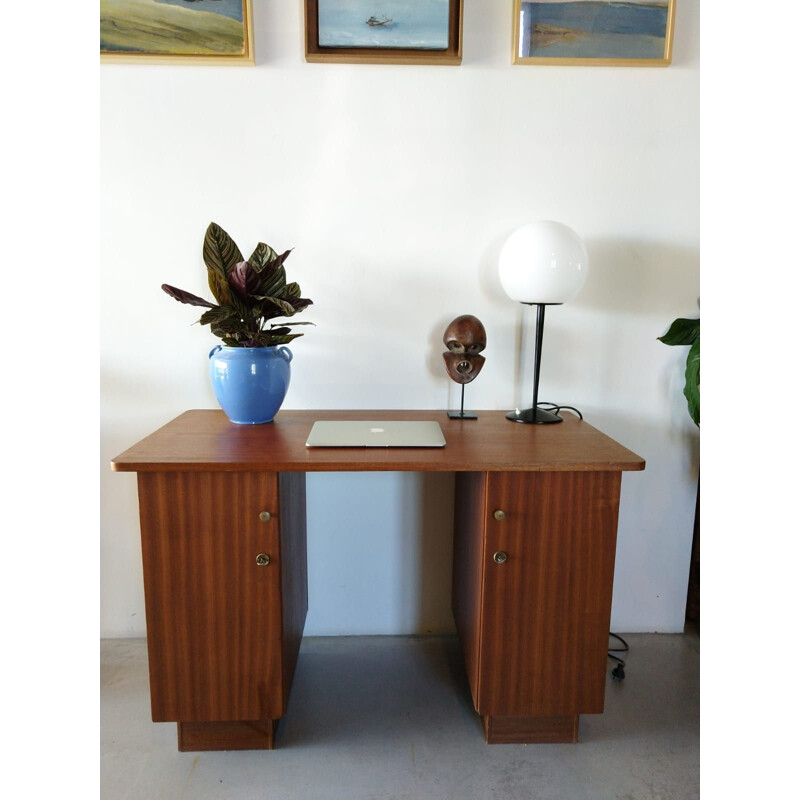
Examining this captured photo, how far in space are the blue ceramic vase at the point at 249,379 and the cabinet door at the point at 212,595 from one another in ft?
0.94

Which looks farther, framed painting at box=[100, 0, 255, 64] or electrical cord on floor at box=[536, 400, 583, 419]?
electrical cord on floor at box=[536, 400, 583, 419]

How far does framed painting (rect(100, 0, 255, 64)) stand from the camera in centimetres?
160

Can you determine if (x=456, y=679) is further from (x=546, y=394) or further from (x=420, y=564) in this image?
(x=546, y=394)

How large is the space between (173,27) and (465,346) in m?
1.25

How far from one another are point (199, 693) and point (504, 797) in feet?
2.51

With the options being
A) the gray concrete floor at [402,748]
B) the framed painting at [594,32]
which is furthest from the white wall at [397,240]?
the gray concrete floor at [402,748]

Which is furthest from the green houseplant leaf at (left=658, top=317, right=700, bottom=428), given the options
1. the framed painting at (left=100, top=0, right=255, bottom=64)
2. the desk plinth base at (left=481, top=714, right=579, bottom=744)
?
the framed painting at (left=100, top=0, right=255, bottom=64)

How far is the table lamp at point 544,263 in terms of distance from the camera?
1514 mm

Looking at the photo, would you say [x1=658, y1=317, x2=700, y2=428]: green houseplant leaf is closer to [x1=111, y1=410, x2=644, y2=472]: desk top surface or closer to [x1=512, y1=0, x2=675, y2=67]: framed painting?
[x1=111, y1=410, x2=644, y2=472]: desk top surface

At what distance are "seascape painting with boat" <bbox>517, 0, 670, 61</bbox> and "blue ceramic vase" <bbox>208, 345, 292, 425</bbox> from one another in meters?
1.17

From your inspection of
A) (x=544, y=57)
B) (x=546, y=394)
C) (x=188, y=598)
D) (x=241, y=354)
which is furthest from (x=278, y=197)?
(x=188, y=598)

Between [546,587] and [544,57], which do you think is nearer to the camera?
[546,587]

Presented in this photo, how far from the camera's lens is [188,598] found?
133 centimetres

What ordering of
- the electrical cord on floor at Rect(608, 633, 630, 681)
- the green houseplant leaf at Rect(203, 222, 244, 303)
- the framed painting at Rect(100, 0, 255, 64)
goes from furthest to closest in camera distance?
1. the electrical cord on floor at Rect(608, 633, 630, 681)
2. the framed painting at Rect(100, 0, 255, 64)
3. the green houseplant leaf at Rect(203, 222, 244, 303)
